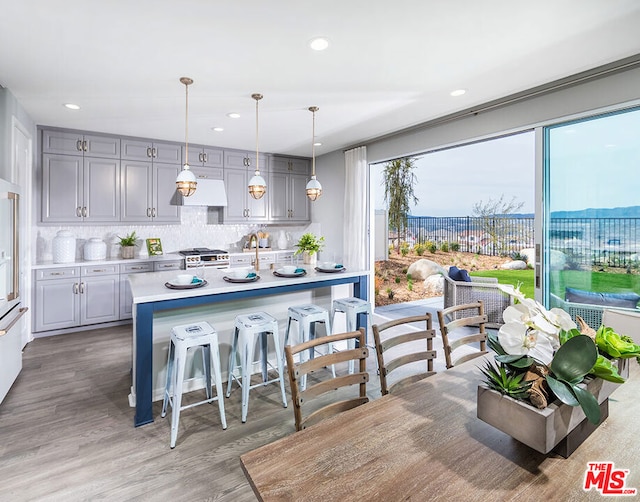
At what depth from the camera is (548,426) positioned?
0.94 m

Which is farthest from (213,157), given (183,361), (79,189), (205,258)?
(183,361)

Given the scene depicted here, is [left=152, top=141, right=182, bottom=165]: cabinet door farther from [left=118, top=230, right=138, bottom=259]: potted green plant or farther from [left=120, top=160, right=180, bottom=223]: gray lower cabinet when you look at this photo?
[left=118, top=230, right=138, bottom=259]: potted green plant

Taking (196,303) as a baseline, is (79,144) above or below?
above

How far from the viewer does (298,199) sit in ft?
21.2

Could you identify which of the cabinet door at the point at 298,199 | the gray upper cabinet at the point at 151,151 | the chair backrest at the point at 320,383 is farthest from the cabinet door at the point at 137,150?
the chair backrest at the point at 320,383

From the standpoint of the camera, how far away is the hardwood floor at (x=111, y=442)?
1879mm

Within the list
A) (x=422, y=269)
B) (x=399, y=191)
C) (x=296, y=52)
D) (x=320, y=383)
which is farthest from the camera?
(x=422, y=269)

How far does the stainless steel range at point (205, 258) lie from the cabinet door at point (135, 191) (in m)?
0.77

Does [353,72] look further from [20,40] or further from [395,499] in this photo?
[395,499]

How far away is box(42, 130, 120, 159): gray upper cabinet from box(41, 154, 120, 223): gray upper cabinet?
0.07 meters

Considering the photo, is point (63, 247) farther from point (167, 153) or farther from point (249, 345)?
point (249, 345)

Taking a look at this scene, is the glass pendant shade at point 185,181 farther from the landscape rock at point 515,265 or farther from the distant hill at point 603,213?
the landscape rock at point 515,265

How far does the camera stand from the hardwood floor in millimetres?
1879

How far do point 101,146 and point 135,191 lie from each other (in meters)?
0.70
